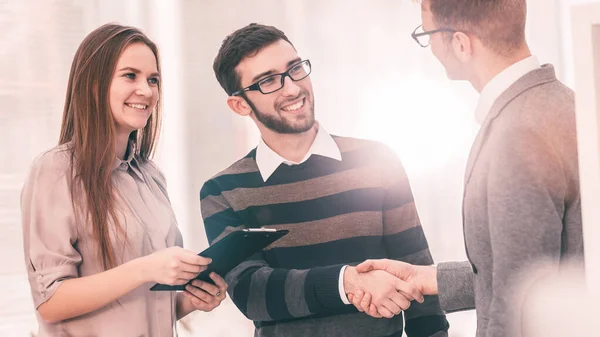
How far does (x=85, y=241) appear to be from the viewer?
1776 mm

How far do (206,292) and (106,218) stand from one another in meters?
0.37

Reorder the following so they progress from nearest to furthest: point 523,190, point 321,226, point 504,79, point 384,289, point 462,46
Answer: point 523,190 < point 504,79 < point 462,46 < point 384,289 < point 321,226

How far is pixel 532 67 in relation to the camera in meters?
1.38

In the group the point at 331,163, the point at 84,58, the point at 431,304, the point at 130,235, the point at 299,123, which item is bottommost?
the point at 431,304

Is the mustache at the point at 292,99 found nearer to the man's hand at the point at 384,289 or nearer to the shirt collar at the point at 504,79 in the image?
the man's hand at the point at 384,289

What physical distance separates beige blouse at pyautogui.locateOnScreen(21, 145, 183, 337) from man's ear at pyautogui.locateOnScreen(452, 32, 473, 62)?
0.95m

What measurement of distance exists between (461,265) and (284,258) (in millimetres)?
576

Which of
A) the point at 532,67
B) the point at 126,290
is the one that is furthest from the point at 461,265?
the point at 126,290

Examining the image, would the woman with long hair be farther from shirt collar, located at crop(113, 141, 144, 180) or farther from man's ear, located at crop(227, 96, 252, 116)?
man's ear, located at crop(227, 96, 252, 116)

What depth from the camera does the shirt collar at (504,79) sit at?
1384 mm

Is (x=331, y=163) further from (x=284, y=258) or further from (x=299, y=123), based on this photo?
(x=284, y=258)

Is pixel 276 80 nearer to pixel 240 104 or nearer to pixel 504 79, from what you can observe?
pixel 240 104

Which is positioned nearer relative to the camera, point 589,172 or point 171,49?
point 589,172

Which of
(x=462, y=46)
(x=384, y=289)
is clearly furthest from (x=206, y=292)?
(x=462, y=46)
